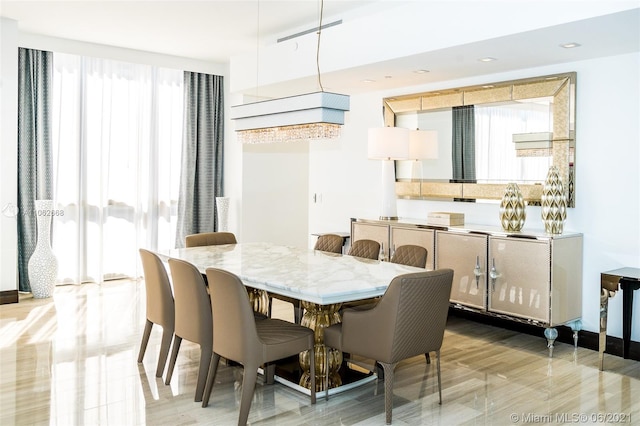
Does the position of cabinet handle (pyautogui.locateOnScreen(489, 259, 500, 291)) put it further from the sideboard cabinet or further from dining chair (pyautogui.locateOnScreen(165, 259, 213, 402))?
dining chair (pyautogui.locateOnScreen(165, 259, 213, 402))

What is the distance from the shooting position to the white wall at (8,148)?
229 inches

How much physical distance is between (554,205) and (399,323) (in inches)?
85.2

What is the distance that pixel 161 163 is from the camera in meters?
7.57

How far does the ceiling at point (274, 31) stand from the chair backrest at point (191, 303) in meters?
2.54

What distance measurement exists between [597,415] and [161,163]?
6.00 meters

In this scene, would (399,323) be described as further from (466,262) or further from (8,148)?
(8,148)

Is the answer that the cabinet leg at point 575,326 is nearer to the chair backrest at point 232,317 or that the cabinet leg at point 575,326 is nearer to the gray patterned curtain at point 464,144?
the gray patterned curtain at point 464,144

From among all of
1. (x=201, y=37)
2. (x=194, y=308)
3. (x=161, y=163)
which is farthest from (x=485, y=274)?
(x=161, y=163)

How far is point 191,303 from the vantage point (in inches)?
134

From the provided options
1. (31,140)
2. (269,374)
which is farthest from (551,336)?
(31,140)

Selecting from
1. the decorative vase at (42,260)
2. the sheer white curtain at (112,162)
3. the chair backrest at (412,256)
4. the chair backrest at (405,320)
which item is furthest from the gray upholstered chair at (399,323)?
the sheer white curtain at (112,162)

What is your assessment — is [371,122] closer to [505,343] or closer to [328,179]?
[328,179]

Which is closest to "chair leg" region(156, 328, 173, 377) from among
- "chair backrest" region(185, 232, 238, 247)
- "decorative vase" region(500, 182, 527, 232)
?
"chair backrest" region(185, 232, 238, 247)

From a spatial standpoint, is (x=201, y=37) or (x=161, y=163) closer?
(x=201, y=37)
